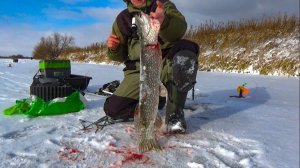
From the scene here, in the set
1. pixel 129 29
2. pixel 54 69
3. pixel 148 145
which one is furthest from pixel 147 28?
pixel 54 69

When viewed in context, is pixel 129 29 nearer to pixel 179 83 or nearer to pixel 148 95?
pixel 179 83

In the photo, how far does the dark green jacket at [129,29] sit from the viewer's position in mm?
2777

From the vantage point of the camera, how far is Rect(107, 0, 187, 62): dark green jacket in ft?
9.11

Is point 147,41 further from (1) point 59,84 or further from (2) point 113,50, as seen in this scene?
(1) point 59,84

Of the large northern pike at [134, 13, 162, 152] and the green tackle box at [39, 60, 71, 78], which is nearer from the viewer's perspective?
the large northern pike at [134, 13, 162, 152]

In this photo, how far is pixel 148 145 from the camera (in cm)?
232

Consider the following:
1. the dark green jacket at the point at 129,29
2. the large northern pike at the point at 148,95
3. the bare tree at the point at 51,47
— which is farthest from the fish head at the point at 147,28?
the bare tree at the point at 51,47

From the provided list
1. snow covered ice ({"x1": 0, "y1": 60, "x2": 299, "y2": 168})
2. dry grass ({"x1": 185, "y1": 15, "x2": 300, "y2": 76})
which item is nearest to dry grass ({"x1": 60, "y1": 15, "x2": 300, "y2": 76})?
dry grass ({"x1": 185, "y1": 15, "x2": 300, "y2": 76})

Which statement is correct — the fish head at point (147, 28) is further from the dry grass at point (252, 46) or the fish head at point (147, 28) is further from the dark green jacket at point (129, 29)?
the dry grass at point (252, 46)

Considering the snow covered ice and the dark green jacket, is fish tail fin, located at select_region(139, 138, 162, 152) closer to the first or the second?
the snow covered ice

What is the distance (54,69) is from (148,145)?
2.60 meters

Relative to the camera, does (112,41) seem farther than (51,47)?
No

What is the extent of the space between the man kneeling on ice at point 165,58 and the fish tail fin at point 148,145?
0.43 m

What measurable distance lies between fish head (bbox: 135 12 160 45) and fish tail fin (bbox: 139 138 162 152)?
0.67 meters
